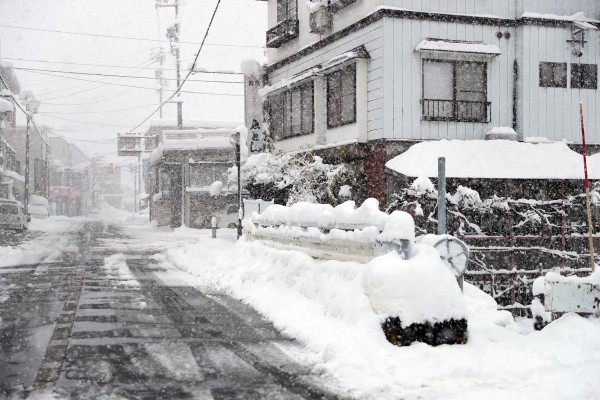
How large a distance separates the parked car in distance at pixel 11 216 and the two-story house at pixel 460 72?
877 inches

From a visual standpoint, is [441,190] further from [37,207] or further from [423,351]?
[37,207]

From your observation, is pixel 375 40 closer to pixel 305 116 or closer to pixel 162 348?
pixel 305 116

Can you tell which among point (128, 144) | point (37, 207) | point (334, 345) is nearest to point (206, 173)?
point (128, 144)

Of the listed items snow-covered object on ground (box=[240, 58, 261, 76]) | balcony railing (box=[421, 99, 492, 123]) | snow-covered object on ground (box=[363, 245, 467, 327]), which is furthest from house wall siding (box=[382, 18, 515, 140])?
snow-covered object on ground (box=[363, 245, 467, 327])

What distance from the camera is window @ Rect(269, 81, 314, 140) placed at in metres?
22.5

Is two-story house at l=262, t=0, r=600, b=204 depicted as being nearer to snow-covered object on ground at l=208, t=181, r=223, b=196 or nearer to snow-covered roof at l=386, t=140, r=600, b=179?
snow-covered roof at l=386, t=140, r=600, b=179

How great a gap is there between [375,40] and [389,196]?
474cm

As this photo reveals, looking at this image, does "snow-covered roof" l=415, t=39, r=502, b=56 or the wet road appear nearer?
the wet road

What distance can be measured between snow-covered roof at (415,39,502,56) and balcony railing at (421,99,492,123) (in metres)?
1.47

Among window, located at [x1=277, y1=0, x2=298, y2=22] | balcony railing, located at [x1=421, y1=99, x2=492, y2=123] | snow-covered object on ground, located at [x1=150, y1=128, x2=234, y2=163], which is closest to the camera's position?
balcony railing, located at [x1=421, y1=99, x2=492, y2=123]

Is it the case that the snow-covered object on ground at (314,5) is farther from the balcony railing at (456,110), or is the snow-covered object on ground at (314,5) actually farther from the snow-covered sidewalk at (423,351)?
the snow-covered sidewalk at (423,351)

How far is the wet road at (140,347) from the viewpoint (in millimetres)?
5035

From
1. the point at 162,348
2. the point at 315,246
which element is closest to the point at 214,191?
the point at 315,246

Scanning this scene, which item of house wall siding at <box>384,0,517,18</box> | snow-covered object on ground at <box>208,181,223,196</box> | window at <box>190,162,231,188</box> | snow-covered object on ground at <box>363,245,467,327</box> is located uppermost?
house wall siding at <box>384,0,517,18</box>
